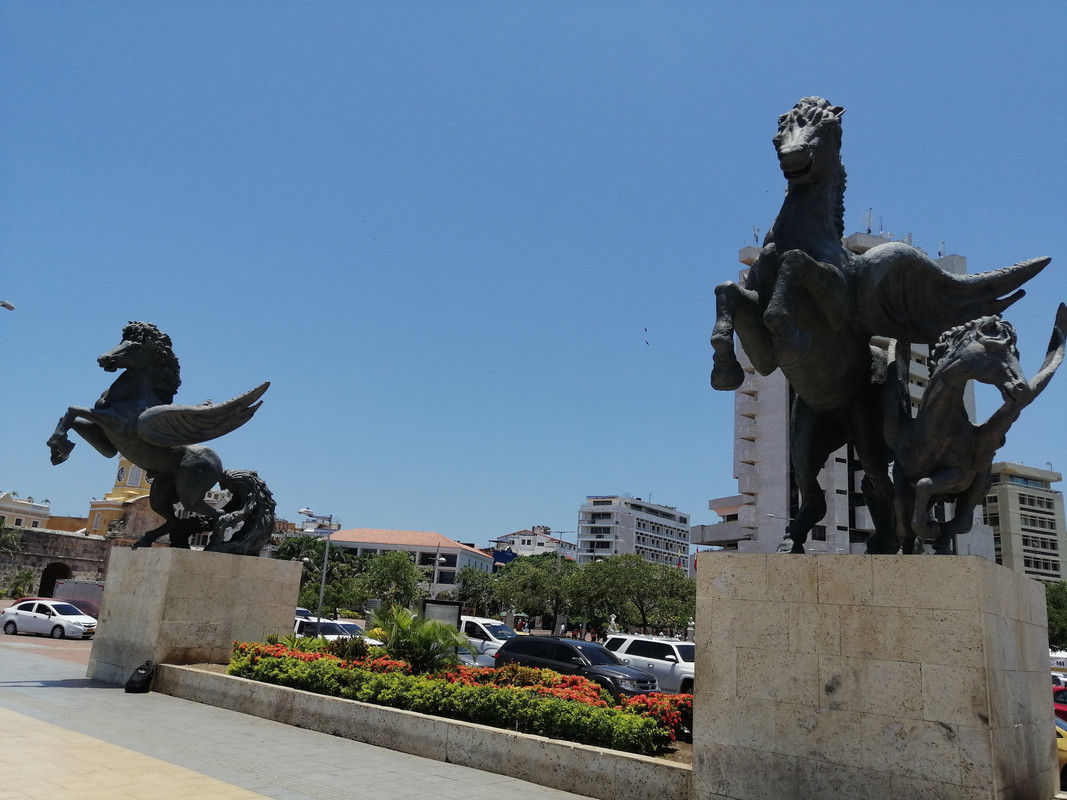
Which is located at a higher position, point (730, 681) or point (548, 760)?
point (730, 681)

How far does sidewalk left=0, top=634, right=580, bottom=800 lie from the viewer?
6141 millimetres

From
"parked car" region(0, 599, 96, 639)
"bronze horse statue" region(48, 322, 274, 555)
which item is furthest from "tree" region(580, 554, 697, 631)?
"bronze horse statue" region(48, 322, 274, 555)

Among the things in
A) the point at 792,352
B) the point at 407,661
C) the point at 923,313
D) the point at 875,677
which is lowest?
the point at 407,661

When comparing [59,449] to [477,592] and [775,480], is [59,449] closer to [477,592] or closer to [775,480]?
[775,480]

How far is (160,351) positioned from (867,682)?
11.0 m

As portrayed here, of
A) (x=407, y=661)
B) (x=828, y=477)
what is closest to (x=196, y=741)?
(x=407, y=661)

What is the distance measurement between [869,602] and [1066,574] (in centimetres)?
8362

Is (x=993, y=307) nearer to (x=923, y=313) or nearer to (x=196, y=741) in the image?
(x=923, y=313)

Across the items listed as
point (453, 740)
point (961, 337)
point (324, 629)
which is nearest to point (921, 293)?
point (961, 337)

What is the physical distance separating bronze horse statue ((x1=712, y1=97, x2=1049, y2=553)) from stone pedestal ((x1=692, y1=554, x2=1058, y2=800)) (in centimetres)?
94

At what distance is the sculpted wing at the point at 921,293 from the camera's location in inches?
251

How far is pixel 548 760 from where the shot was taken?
287 inches

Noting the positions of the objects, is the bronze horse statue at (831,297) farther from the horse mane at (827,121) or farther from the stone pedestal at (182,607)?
the stone pedestal at (182,607)

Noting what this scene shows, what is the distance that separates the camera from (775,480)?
5088cm
